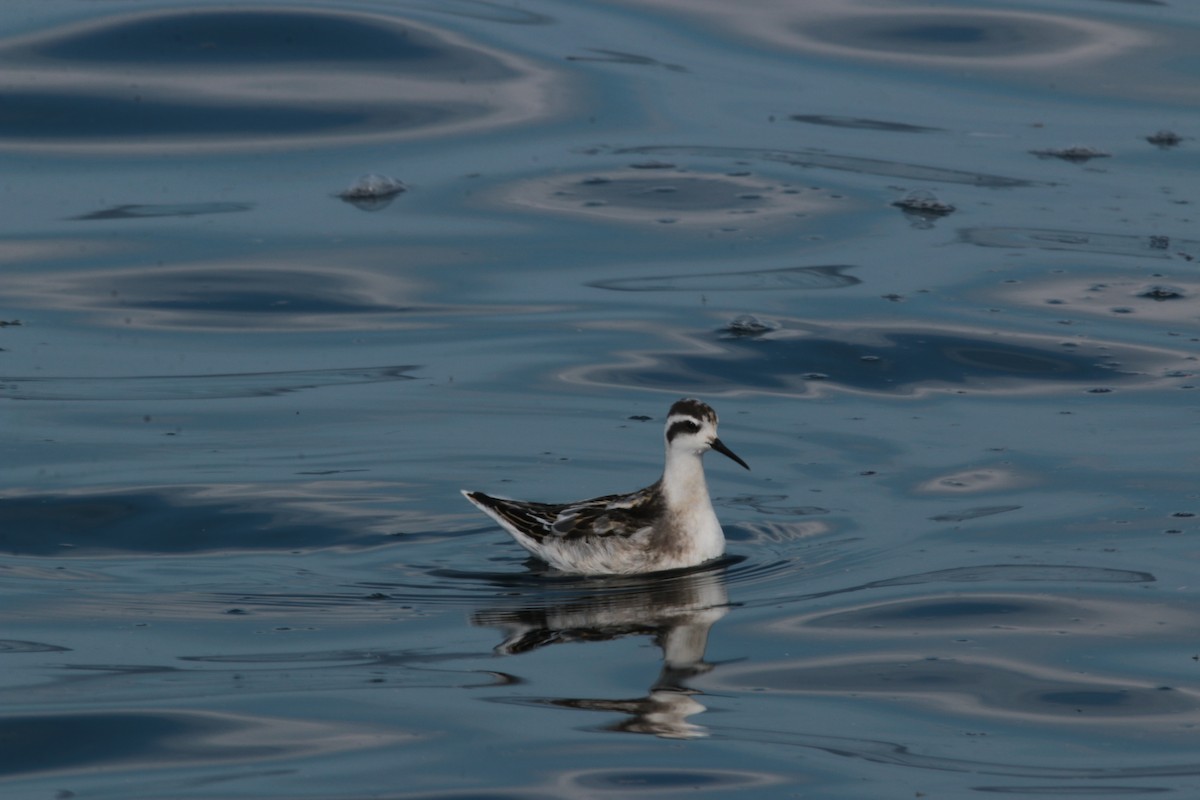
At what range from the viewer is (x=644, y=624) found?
10.8m

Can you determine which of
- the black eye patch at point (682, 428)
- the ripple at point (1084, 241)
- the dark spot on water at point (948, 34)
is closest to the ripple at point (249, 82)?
the dark spot on water at point (948, 34)

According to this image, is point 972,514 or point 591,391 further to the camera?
point 591,391

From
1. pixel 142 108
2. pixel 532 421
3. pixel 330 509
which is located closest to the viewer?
pixel 330 509

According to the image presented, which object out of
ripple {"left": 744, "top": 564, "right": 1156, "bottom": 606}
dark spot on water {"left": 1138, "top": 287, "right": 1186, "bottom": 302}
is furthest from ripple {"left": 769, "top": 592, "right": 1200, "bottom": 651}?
dark spot on water {"left": 1138, "top": 287, "right": 1186, "bottom": 302}

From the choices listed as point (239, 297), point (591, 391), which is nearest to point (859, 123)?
point (239, 297)

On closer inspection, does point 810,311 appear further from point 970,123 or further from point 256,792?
point 256,792

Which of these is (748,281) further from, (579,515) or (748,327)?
(579,515)

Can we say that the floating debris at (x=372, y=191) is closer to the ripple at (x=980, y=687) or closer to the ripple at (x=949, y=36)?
the ripple at (x=949, y=36)

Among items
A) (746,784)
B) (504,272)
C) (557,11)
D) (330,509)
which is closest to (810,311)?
(504,272)

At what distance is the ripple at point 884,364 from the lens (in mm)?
15227

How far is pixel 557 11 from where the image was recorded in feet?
93.5

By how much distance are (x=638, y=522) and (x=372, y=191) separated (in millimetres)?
9692

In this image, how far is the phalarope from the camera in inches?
470

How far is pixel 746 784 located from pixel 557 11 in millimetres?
21484
